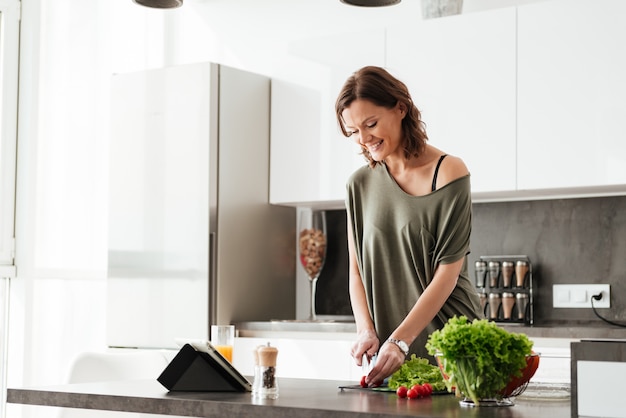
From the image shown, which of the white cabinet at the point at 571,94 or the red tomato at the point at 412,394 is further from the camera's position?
the white cabinet at the point at 571,94

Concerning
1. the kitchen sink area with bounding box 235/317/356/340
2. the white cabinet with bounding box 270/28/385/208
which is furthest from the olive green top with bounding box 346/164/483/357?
the white cabinet with bounding box 270/28/385/208

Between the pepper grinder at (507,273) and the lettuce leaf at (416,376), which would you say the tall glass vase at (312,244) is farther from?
the lettuce leaf at (416,376)

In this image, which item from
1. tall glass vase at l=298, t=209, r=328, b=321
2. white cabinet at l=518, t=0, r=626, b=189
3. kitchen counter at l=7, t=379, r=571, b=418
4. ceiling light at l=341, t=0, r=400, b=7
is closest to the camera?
kitchen counter at l=7, t=379, r=571, b=418

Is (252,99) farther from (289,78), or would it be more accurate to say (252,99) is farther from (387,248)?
(387,248)

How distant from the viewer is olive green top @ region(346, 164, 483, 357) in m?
2.40

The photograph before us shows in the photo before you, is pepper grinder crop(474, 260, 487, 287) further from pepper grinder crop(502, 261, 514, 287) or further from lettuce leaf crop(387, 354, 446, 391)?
lettuce leaf crop(387, 354, 446, 391)

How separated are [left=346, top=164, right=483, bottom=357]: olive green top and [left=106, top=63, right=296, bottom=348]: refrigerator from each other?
1.80 meters

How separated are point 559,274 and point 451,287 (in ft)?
6.30

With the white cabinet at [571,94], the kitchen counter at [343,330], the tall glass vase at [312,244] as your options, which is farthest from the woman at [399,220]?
the tall glass vase at [312,244]

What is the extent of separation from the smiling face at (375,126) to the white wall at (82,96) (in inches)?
79.7

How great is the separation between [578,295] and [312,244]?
1235 millimetres

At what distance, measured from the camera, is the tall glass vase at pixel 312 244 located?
4582 millimetres

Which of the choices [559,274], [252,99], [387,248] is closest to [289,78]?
[252,99]

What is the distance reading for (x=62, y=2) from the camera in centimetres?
494
